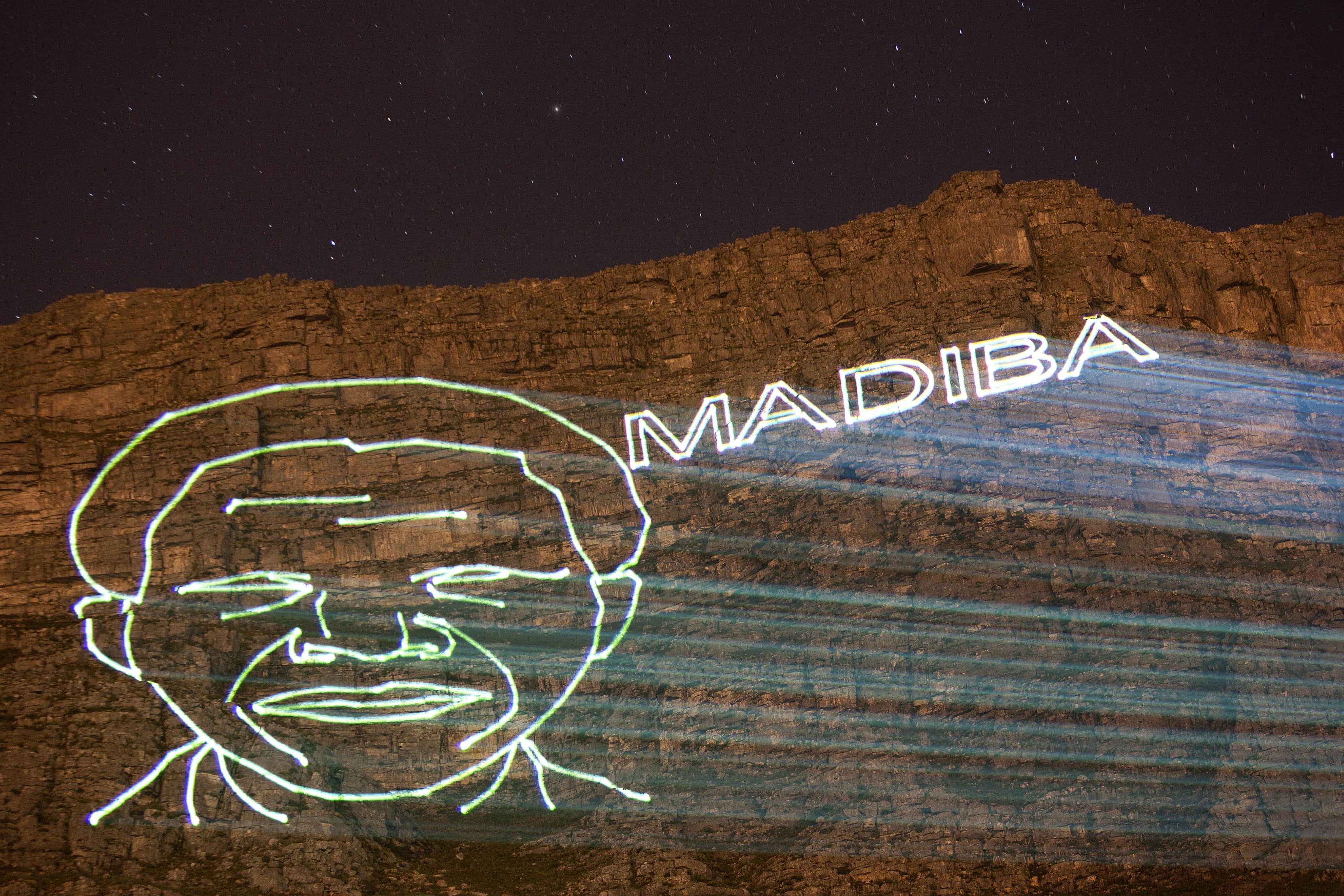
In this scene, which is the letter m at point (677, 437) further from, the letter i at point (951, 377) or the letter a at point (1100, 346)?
the letter a at point (1100, 346)

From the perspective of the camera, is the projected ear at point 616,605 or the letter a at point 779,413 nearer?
the projected ear at point 616,605

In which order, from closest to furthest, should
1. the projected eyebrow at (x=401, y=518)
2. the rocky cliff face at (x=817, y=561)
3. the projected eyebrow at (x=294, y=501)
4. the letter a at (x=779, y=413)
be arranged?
the rocky cliff face at (x=817, y=561)
the letter a at (x=779, y=413)
the projected eyebrow at (x=401, y=518)
the projected eyebrow at (x=294, y=501)

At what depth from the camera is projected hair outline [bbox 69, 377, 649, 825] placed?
18891 mm

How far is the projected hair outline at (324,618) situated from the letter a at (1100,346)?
8575mm

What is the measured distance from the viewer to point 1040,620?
1981 centimetres

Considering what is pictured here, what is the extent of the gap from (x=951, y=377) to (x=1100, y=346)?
2786 millimetres

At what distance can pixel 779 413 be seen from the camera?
21.9 meters

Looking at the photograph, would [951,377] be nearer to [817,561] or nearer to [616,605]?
[817,561]

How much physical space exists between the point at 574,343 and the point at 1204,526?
12622mm

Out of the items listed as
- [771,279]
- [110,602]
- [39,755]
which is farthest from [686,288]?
[39,755]

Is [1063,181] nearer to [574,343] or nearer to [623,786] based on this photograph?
[574,343]

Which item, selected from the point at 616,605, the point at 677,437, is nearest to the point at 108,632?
the point at 616,605

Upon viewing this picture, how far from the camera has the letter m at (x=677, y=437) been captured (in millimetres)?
22031

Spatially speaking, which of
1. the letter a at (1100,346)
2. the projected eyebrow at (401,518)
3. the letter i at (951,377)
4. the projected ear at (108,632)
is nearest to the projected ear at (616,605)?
the projected eyebrow at (401,518)
